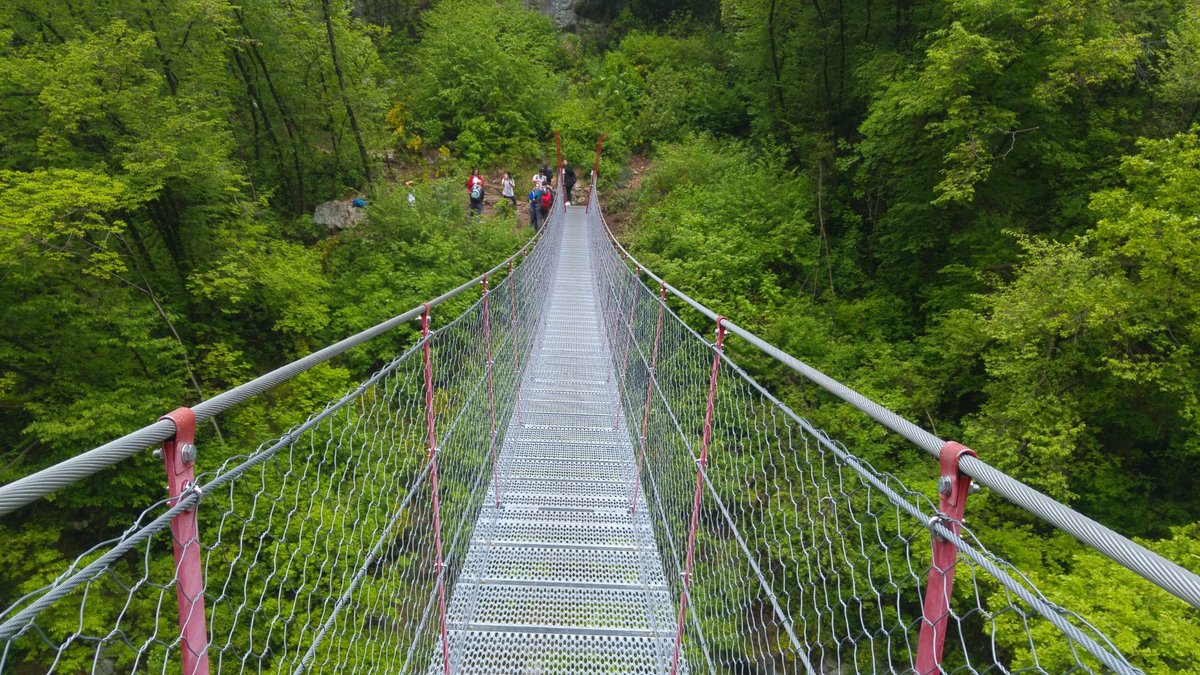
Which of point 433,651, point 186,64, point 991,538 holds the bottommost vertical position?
point 991,538

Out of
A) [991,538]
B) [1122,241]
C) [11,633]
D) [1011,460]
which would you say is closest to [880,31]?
[1122,241]

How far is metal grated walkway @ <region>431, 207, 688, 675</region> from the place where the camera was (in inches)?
87.3

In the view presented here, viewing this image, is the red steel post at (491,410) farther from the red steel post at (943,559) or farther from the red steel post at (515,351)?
the red steel post at (943,559)

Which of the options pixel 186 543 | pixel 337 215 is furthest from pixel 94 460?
pixel 337 215

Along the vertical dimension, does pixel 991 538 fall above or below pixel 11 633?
below

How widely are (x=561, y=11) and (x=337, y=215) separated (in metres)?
14.1

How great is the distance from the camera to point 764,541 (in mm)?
1432

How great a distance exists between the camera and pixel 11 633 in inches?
23.7

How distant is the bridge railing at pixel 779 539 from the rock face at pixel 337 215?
6.08 metres

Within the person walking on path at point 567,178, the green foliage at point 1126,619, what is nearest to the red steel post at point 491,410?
the green foliage at point 1126,619

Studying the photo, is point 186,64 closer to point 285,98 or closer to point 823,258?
point 285,98

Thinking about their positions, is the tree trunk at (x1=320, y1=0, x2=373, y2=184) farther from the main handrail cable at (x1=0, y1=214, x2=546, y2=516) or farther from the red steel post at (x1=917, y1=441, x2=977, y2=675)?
the red steel post at (x1=917, y1=441, x2=977, y2=675)

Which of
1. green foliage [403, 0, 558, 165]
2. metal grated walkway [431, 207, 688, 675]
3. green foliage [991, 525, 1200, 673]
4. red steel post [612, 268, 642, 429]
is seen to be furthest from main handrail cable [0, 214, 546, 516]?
green foliage [403, 0, 558, 165]

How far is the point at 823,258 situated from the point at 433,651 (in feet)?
24.4
